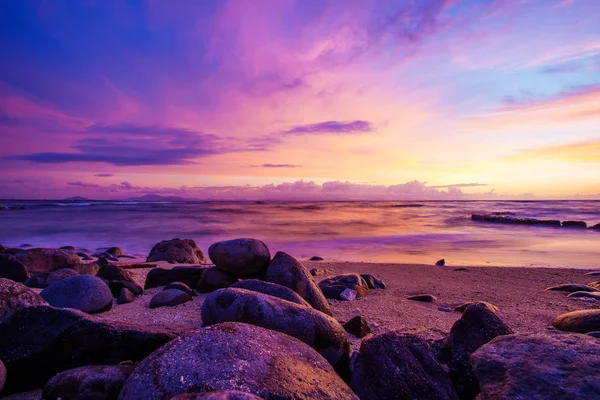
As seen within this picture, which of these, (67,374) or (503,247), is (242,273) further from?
(503,247)

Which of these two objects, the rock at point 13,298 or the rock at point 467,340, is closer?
the rock at point 467,340

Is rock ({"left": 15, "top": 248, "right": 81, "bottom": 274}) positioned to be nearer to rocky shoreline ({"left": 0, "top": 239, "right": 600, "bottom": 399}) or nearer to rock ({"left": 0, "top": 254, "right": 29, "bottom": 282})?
rock ({"left": 0, "top": 254, "right": 29, "bottom": 282})

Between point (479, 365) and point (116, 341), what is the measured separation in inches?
107

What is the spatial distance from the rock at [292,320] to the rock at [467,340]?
883 mm

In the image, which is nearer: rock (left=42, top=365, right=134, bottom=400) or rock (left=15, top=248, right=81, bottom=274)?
rock (left=42, top=365, right=134, bottom=400)

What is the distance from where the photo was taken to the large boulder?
17.5 feet

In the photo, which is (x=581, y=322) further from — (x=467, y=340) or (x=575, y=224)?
(x=575, y=224)

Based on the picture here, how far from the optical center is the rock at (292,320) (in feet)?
11.1

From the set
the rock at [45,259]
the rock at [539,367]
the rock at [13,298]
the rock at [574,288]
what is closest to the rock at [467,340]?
the rock at [539,367]

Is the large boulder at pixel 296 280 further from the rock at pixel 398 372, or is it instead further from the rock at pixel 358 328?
the rock at pixel 398 372

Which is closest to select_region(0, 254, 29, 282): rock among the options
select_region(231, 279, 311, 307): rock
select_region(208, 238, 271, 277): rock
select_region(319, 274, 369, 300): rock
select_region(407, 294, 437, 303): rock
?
select_region(208, 238, 271, 277): rock

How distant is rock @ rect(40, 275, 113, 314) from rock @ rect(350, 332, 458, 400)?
12.3 ft

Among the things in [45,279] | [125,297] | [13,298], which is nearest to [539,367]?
[13,298]

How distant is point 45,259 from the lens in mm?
8906
